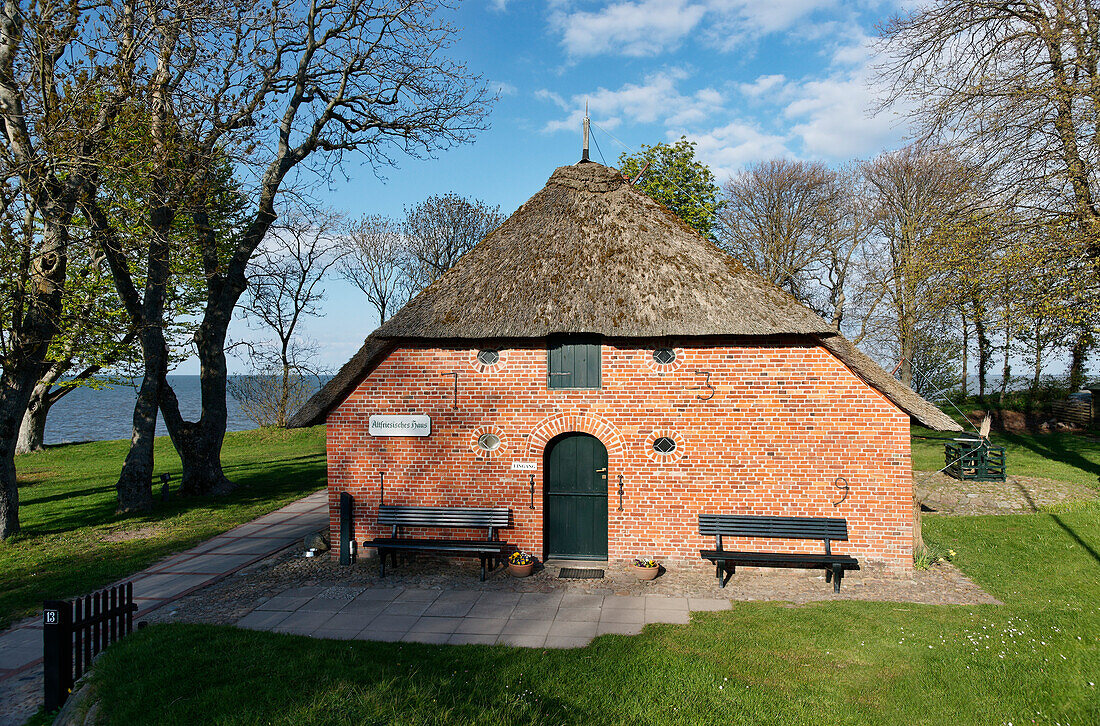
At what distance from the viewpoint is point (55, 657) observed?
5.56 m

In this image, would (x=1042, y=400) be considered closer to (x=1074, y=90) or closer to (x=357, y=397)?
(x=1074, y=90)

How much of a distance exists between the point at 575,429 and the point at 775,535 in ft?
11.1

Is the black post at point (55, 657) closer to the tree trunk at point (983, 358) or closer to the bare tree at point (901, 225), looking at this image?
the bare tree at point (901, 225)

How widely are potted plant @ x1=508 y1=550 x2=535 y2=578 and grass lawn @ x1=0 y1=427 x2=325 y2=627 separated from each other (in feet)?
20.2

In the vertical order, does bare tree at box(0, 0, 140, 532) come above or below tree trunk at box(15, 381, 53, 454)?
above

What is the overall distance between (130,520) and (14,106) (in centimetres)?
836

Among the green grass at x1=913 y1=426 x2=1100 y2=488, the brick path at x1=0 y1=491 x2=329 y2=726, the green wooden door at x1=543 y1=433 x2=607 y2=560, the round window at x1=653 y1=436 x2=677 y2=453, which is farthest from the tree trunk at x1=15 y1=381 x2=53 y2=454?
the green grass at x1=913 y1=426 x2=1100 y2=488

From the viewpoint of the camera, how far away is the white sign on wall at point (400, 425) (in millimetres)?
9625

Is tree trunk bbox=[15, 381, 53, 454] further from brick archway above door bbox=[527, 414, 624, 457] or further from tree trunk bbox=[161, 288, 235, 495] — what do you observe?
brick archway above door bbox=[527, 414, 624, 457]

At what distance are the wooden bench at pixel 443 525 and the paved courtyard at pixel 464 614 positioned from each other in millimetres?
A: 664

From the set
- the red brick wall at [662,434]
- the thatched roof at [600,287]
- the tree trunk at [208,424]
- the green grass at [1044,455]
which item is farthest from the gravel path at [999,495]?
the tree trunk at [208,424]

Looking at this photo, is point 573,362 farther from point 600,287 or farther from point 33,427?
point 33,427

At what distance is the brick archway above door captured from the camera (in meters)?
9.37

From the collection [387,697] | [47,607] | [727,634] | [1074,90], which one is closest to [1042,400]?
[1074,90]
